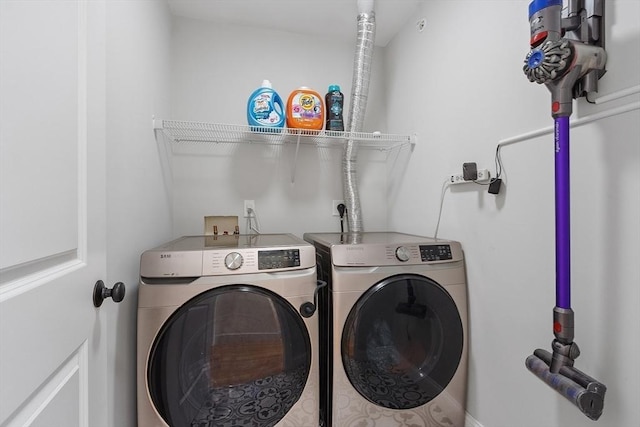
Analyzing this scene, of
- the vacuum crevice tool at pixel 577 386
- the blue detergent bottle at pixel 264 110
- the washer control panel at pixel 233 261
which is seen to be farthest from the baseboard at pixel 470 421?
the blue detergent bottle at pixel 264 110

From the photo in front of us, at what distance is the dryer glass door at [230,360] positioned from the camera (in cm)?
111

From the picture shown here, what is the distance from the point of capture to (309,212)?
6.93 feet

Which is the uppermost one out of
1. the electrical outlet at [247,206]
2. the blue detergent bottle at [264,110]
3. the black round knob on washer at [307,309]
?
the blue detergent bottle at [264,110]

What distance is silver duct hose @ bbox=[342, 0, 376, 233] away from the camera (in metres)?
1.75

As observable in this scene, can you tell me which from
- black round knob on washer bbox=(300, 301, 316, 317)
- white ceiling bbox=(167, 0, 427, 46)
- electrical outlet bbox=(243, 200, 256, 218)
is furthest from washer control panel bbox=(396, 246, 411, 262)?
white ceiling bbox=(167, 0, 427, 46)

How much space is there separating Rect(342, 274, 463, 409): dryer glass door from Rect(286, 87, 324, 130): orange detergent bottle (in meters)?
1.01

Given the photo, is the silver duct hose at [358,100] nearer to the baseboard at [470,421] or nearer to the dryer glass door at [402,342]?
the dryer glass door at [402,342]

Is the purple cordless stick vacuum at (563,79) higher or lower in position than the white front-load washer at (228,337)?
higher

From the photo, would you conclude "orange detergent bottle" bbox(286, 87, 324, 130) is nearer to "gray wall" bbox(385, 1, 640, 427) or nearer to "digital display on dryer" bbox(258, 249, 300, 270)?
"gray wall" bbox(385, 1, 640, 427)

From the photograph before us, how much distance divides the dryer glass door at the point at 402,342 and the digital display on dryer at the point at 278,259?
0.35m

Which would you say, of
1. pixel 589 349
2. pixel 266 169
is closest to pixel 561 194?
pixel 589 349

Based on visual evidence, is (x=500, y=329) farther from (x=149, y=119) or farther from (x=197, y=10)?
(x=197, y=10)

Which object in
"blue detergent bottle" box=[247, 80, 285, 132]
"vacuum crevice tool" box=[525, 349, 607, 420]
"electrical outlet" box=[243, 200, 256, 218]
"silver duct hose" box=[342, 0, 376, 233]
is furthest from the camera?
"electrical outlet" box=[243, 200, 256, 218]

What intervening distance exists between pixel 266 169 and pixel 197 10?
1.10 m
